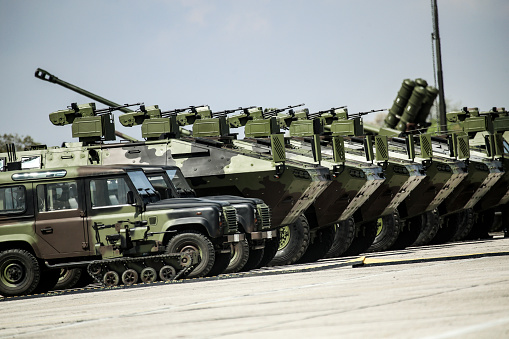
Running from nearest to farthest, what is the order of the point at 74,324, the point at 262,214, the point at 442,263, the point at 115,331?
the point at 115,331 → the point at 74,324 → the point at 442,263 → the point at 262,214

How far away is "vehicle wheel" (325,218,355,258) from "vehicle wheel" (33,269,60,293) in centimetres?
743

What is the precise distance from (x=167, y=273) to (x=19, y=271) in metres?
2.16

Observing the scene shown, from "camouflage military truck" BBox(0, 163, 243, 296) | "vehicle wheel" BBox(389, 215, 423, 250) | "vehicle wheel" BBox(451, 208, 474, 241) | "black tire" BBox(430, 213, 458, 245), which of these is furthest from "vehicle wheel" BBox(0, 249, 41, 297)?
"vehicle wheel" BBox(451, 208, 474, 241)

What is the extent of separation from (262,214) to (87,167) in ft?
10.1

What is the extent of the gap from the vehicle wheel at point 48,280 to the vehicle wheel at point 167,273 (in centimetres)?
176

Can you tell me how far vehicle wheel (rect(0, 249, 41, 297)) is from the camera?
14531 millimetres

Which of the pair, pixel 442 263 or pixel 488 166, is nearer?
pixel 442 263

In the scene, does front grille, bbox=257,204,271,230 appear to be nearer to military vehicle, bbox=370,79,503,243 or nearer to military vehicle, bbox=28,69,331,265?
military vehicle, bbox=28,69,331,265

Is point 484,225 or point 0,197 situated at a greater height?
point 0,197

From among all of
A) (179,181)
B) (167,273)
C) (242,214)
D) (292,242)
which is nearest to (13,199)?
(167,273)

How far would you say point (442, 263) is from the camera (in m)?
14.3

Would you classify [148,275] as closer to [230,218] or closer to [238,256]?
[230,218]

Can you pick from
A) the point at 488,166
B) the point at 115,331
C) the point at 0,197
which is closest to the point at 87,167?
the point at 0,197

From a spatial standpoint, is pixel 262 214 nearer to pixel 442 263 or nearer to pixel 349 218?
pixel 442 263
